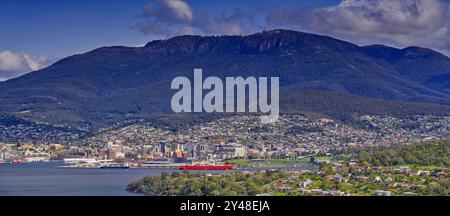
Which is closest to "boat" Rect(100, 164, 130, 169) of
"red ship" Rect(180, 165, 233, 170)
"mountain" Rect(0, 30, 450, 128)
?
"red ship" Rect(180, 165, 233, 170)

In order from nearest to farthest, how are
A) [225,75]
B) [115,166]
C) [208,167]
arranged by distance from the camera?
[208,167], [115,166], [225,75]

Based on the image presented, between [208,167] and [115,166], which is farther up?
[208,167]

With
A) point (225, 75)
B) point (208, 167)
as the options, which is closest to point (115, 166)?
point (208, 167)

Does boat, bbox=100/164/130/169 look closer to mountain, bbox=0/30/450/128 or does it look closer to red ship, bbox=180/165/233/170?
red ship, bbox=180/165/233/170

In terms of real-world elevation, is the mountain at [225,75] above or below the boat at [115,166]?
above

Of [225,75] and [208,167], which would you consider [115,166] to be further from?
[225,75]

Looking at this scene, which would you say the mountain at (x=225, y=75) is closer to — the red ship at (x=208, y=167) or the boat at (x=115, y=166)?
the boat at (x=115, y=166)

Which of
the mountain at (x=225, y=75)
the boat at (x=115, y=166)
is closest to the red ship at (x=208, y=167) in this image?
the boat at (x=115, y=166)
